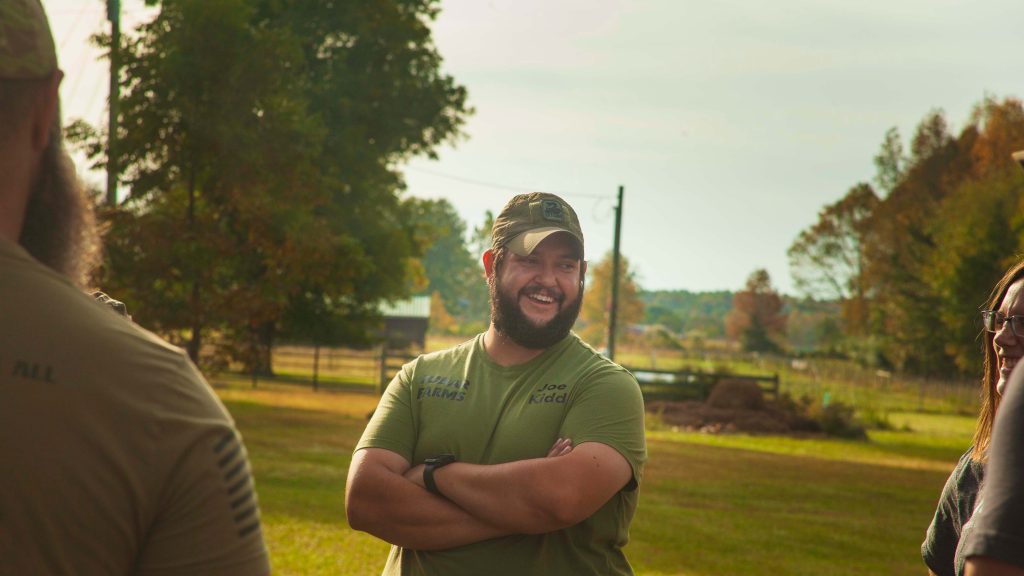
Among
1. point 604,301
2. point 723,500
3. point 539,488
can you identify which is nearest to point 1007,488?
point 539,488

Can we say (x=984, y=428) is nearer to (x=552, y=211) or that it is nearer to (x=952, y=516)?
(x=952, y=516)

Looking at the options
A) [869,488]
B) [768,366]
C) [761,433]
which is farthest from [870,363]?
[869,488]

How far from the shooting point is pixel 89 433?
4.44 feet

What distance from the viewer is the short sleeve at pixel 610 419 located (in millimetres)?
3398

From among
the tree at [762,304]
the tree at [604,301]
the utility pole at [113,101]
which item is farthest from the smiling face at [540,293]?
the tree at [762,304]

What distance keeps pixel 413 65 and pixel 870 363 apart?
37782 millimetres

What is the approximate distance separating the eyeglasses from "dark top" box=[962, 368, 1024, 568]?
48.4 inches

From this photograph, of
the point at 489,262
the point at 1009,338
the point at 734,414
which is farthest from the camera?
the point at 734,414

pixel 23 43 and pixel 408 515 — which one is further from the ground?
pixel 23 43

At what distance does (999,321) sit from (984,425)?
299mm

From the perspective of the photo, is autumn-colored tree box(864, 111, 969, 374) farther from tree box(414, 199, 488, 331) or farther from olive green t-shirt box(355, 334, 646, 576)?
tree box(414, 199, 488, 331)

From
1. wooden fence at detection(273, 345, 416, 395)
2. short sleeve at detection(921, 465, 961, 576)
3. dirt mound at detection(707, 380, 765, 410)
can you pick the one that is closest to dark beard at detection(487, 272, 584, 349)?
short sleeve at detection(921, 465, 961, 576)

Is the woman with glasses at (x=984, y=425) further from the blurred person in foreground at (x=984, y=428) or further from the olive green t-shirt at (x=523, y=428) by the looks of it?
the olive green t-shirt at (x=523, y=428)

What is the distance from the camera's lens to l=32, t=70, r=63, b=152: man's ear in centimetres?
145
